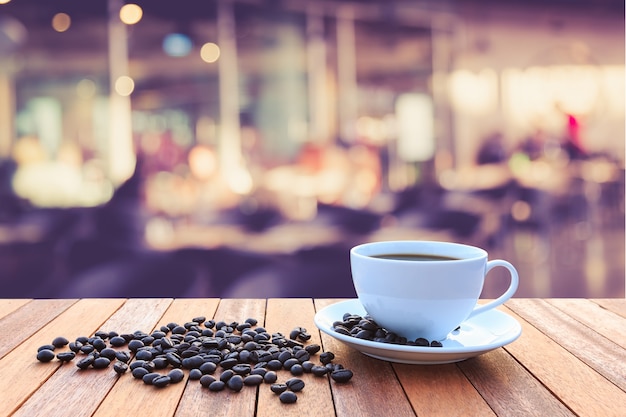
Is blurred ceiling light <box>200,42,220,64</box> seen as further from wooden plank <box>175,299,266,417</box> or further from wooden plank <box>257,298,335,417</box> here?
wooden plank <box>175,299,266,417</box>

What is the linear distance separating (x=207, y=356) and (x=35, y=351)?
20cm

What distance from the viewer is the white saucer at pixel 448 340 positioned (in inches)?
25.4

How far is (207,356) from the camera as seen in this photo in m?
0.70

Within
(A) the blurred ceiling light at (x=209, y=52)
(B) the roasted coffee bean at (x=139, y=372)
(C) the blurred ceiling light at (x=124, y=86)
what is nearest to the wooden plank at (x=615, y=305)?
(B) the roasted coffee bean at (x=139, y=372)

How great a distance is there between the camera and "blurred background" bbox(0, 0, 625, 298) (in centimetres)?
455

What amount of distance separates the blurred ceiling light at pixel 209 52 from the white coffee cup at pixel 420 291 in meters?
4.13

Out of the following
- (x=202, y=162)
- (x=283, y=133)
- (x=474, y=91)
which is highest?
(x=474, y=91)

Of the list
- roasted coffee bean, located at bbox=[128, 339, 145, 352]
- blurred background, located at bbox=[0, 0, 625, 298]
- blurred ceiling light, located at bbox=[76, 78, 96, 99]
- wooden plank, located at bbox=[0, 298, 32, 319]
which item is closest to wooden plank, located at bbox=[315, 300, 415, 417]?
roasted coffee bean, located at bbox=[128, 339, 145, 352]

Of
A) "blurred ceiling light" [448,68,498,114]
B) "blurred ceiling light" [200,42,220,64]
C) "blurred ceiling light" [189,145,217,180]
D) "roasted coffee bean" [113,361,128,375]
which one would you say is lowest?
"roasted coffee bean" [113,361,128,375]

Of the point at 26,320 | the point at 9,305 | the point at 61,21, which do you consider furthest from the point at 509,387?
the point at 61,21

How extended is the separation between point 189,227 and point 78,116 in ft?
3.54

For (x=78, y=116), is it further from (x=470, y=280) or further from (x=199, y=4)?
(x=470, y=280)

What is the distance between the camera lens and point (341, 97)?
4664 millimetres

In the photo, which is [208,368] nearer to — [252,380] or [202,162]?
[252,380]
